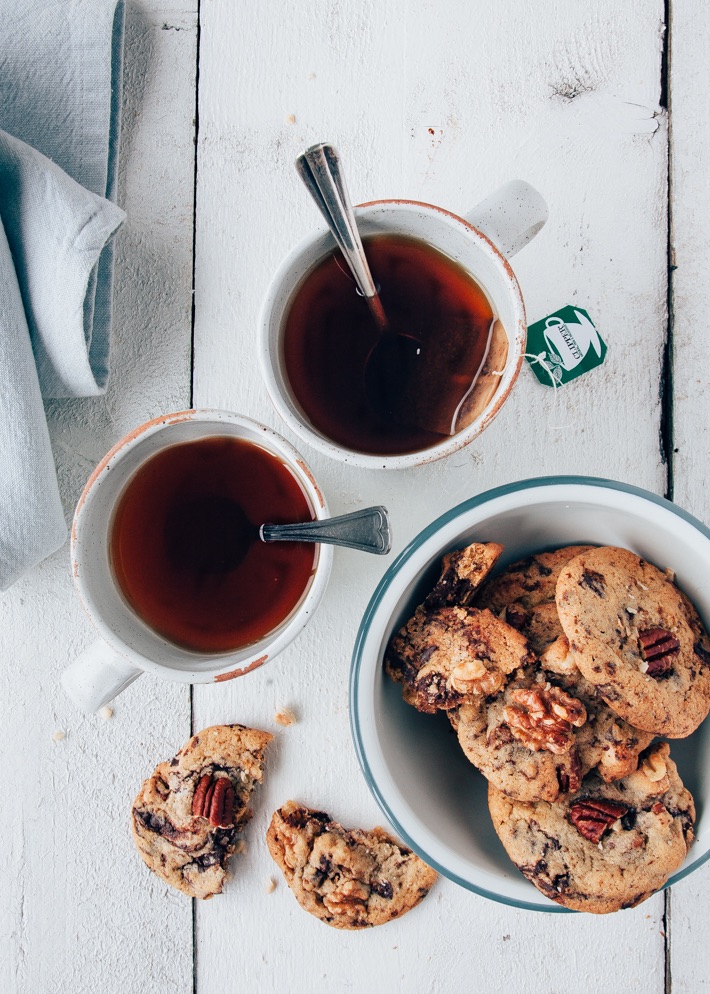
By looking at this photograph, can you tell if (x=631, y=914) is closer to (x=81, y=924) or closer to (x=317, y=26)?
(x=81, y=924)

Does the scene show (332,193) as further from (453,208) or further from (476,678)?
(476,678)

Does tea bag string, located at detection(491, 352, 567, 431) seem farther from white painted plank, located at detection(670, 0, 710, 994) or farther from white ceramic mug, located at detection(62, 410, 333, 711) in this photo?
white ceramic mug, located at detection(62, 410, 333, 711)

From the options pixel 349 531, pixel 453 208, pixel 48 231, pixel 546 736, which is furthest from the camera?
pixel 453 208

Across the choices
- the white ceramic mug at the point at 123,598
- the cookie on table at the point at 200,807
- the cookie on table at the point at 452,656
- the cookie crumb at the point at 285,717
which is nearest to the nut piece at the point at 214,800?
the cookie on table at the point at 200,807

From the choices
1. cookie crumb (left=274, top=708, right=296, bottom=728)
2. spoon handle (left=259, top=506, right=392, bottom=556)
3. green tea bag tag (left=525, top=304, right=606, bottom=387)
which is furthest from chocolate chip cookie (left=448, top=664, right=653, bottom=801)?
green tea bag tag (left=525, top=304, right=606, bottom=387)

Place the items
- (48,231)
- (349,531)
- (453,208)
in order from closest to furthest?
1. (349,531)
2. (48,231)
3. (453,208)

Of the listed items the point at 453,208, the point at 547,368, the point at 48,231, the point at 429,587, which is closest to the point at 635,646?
the point at 429,587

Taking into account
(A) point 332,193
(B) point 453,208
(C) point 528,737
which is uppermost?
(A) point 332,193

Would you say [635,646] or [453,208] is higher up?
[453,208]

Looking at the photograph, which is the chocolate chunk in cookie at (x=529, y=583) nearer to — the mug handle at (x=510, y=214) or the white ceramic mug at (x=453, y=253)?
the white ceramic mug at (x=453, y=253)
